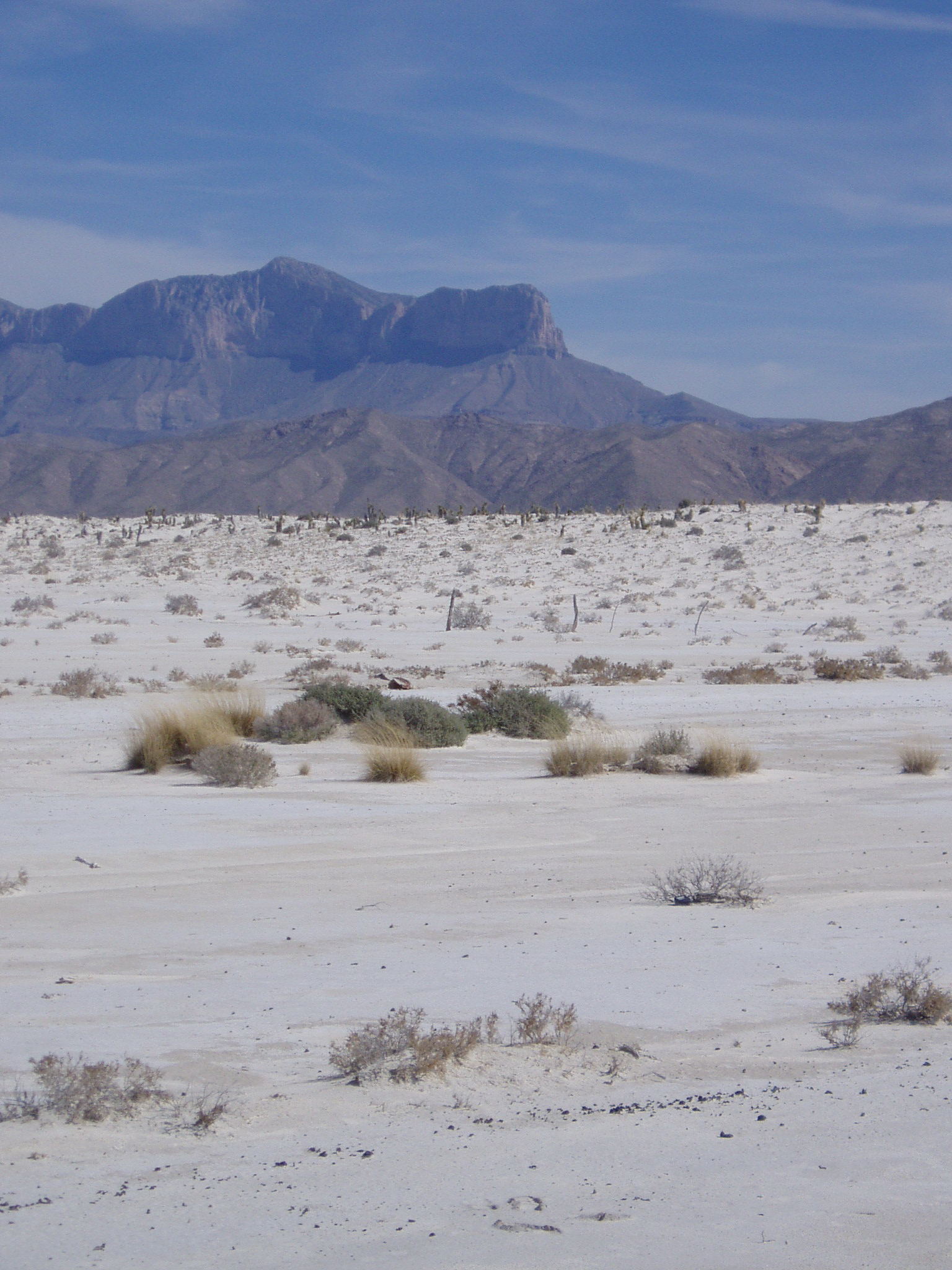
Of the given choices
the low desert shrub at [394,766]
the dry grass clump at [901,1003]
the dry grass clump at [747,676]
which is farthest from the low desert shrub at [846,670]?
the dry grass clump at [901,1003]

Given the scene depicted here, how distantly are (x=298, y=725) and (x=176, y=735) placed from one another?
2.30 metres

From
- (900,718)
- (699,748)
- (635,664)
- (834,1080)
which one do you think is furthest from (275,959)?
(635,664)

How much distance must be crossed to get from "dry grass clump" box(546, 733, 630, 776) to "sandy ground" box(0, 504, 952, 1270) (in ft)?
0.80

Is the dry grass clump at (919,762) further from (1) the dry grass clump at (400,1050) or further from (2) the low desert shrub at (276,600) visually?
(2) the low desert shrub at (276,600)

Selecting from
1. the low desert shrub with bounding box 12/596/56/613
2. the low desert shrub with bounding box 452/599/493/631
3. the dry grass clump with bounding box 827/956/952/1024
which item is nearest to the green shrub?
the dry grass clump with bounding box 827/956/952/1024

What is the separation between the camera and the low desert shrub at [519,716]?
1717cm

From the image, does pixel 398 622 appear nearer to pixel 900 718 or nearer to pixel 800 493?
pixel 900 718

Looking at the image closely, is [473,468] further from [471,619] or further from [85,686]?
[85,686]

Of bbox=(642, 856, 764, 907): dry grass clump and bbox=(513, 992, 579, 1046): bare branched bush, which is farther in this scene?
bbox=(642, 856, 764, 907): dry grass clump

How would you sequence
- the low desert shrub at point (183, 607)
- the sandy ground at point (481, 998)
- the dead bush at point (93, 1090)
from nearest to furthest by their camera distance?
the sandy ground at point (481, 998) → the dead bush at point (93, 1090) → the low desert shrub at point (183, 607)

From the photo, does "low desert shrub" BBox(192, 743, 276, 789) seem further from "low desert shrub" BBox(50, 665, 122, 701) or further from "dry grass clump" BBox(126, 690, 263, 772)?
"low desert shrub" BBox(50, 665, 122, 701)

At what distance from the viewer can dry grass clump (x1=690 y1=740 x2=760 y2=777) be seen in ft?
46.3

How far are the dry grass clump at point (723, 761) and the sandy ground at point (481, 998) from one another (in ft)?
1.11

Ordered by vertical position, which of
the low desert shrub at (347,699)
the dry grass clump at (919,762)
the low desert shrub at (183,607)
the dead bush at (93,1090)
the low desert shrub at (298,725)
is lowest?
the dead bush at (93,1090)
